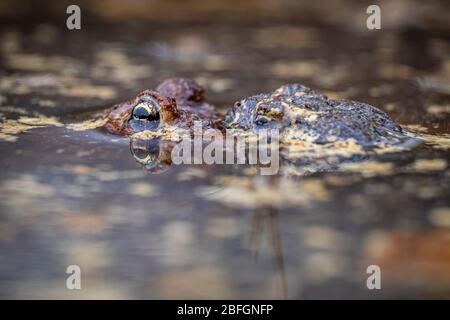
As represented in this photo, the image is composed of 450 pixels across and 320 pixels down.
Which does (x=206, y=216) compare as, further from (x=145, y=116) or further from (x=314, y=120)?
(x=145, y=116)

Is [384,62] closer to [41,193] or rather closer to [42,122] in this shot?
[42,122]

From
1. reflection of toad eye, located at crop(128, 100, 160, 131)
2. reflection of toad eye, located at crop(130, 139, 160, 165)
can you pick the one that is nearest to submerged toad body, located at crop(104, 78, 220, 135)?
reflection of toad eye, located at crop(128, 100, 160, 131)

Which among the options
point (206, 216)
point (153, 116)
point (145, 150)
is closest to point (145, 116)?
point (153, 116)

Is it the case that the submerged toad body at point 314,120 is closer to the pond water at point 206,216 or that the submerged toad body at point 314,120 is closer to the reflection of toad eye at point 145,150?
the pond water at point 206,216

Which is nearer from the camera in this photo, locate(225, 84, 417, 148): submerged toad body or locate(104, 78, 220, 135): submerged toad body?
locate(225, 84, 417, 148): submerged toad body

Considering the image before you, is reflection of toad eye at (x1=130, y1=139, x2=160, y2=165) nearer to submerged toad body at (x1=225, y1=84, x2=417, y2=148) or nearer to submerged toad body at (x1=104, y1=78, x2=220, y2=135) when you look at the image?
submerged toad body at (x1=104, y1=78, x2=220, y2=135)
